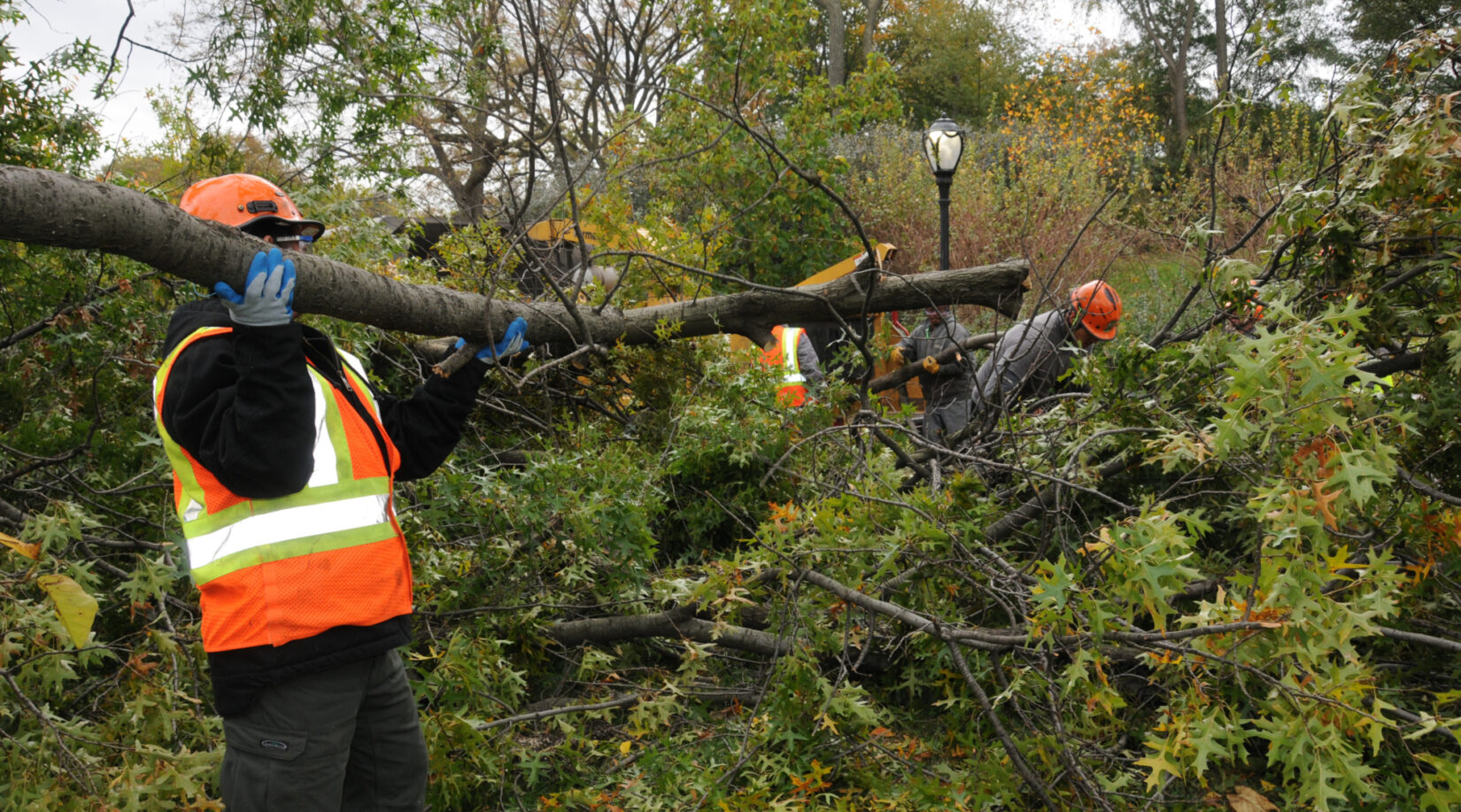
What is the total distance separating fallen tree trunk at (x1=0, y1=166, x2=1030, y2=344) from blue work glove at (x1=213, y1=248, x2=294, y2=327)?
0.17 metres

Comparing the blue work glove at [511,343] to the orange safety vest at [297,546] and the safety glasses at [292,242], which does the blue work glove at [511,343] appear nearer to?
the safety glasses at [292,242]

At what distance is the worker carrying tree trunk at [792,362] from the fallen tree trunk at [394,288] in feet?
0.92

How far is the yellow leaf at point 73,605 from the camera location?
63.7 inches

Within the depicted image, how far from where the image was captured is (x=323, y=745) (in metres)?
2.19

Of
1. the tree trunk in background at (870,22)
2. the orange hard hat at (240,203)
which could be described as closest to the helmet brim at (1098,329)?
the orange hard hat at (240,203)

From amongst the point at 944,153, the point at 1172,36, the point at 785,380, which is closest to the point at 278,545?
the point at 785,380

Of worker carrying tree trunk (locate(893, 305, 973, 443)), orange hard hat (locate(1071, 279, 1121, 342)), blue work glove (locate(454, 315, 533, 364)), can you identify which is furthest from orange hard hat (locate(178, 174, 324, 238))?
orange hard hat (locate(1071, 279, 1121, 342))

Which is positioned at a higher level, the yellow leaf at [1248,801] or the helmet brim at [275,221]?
the helmet brim at [275,221]

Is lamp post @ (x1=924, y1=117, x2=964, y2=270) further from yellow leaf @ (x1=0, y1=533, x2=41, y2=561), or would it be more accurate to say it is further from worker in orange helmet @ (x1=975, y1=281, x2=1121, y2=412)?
yellow leaf @ (x1=0, y1=533, x2=41, y2=561)

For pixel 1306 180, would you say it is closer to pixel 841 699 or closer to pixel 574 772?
pixel 841 699

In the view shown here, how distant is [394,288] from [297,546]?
4.23 feet

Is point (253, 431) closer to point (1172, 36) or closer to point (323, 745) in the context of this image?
point (323, 745)

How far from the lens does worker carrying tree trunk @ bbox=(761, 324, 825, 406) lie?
418 centimetres

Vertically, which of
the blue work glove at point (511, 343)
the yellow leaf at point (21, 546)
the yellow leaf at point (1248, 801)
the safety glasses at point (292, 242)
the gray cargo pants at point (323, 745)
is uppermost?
the safety glasses at point (292, 242)
